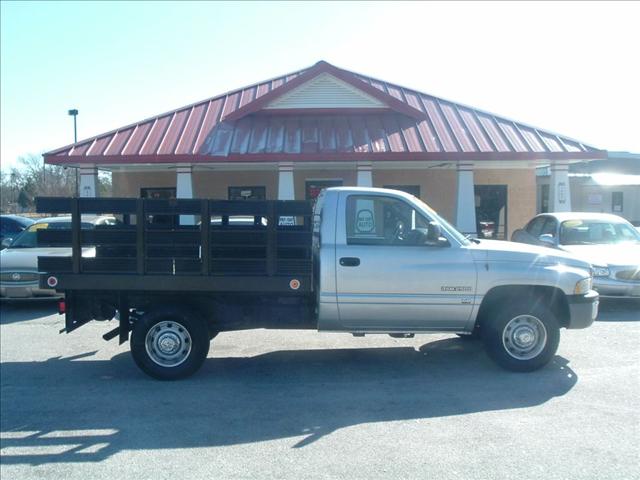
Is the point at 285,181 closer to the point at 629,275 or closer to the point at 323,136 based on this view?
the point at 323,136

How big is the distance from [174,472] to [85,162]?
11418 mm

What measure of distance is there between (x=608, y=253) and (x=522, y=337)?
475cm

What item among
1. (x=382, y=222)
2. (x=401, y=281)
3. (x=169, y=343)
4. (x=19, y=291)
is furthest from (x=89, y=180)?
(x=401, y=281)

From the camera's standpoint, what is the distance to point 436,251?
646 centimetres

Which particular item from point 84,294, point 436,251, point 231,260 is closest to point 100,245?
Answer: point 84,294

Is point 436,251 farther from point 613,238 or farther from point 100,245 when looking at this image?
point 613,238

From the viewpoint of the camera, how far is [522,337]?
21.6 ft

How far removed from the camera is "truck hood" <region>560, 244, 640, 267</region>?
9.89 m

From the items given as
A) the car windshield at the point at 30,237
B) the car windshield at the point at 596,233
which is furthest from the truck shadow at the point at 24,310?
the car windshield at the point at 596,233

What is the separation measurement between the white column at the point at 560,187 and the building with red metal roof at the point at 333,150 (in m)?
0.02

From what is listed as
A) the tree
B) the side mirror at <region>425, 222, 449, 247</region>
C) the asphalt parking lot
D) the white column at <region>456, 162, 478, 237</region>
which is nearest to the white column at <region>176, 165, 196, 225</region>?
the white column at <region>456, 162, 478, 237</region>

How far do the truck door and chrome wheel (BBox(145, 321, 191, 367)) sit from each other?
5.62ft

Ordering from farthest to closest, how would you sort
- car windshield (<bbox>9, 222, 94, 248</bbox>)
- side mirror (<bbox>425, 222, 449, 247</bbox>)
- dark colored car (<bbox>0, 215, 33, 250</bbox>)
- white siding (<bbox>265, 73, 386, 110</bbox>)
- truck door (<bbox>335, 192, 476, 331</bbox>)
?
1. dark colored car (<bbox>0, 215, 33, 250</bbox>)
2. white siding (<bbox>265, 73, 386, 110</bbox>)
3. car windshield (<bbox>9, 222, 94, 248</bbox>)
4. truck door (<bbox>335, 192, 476, 331</bbox>)
5. side mirror (<bbox>425, 222, 449, 247</bbox>)

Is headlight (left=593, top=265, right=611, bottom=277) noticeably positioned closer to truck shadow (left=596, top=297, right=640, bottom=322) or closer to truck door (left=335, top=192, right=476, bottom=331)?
truck shadow (left=596, top=297, right=640, bottom=322)
